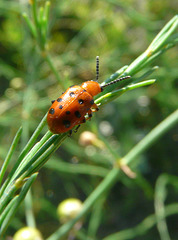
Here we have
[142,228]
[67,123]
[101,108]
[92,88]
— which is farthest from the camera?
[101,108]

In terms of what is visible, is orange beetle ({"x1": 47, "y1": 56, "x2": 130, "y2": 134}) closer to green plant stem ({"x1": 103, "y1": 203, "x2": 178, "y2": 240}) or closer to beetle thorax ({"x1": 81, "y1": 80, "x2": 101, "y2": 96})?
beetle thorax ({"x1": 81, "y1": 80, "x2": 101, "y2": 96})

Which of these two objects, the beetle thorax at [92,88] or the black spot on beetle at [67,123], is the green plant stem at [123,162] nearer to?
the beetle thorax at [92,88]

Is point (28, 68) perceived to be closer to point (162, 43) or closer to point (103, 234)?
point (103, 234)

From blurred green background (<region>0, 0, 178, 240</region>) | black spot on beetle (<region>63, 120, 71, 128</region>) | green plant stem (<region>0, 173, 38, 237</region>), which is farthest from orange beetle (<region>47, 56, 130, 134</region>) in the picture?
blurred green background (<region>0, 0, 178, 240</region>)

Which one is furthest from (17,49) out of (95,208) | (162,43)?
(162,43)

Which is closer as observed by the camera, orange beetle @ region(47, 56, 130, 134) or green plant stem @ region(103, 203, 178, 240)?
orange beetle @ region(47, 56, 130, 134)

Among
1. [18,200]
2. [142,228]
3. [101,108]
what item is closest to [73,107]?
[18,200]

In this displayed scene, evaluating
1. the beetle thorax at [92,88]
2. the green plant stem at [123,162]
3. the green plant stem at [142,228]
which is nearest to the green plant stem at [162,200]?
the green plant stem at [142,228]

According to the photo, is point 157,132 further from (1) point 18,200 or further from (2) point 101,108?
(2) point 101,108
